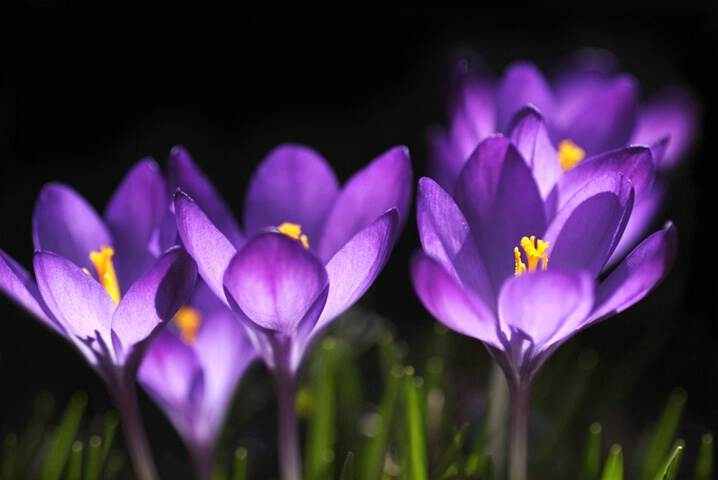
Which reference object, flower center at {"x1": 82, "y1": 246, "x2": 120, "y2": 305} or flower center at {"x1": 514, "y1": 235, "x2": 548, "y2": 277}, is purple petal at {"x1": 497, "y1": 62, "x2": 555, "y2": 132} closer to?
flower center at {"x1": 514, "y1": 235, "x2": 548, "y2": 277}

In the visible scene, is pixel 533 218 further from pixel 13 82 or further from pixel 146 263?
pixel 13 82

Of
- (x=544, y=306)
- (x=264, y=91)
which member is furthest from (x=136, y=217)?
(x=264, y=91)

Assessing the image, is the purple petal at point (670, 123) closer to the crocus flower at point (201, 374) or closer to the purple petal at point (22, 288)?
the crocus flower at point (201, 374)

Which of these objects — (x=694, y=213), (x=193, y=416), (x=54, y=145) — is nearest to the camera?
(x=193, y=416)

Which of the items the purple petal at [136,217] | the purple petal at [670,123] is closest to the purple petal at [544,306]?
the purple petal at [136,217]

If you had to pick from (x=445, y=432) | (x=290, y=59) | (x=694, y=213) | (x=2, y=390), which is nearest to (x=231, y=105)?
→ (x=290, y=59)

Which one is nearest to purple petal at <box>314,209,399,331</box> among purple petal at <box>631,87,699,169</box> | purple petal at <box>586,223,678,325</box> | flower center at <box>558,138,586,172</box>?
purple petal at <box>586,223,678,325</box>
